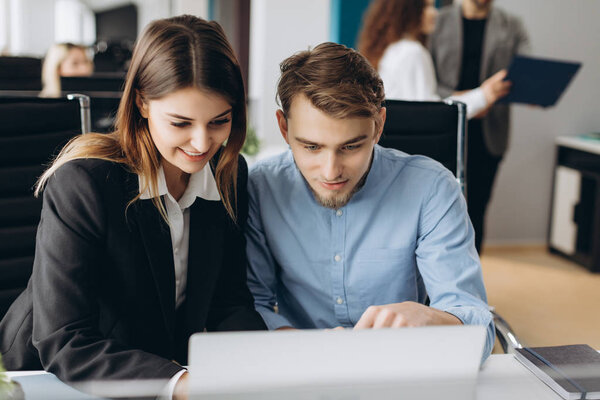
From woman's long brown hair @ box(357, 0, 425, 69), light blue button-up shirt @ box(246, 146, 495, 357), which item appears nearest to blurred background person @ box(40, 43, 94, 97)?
woman's long brown hair @ box(357, 0, 425, 69)

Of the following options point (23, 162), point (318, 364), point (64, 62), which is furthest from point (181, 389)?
point (64, 62)

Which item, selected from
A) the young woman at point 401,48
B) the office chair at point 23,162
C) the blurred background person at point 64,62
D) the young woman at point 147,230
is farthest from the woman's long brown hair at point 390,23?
the blurred background person at point 64,62

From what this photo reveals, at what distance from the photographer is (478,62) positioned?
3.50 metres

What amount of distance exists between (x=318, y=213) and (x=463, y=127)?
0.56 m

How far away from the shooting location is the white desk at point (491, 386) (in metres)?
0.93

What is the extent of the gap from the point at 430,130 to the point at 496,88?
148cm

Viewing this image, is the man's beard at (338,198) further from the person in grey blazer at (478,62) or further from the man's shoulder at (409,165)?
the person in grey blazer at (478,62)

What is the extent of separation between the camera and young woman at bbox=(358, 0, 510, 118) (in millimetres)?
2855

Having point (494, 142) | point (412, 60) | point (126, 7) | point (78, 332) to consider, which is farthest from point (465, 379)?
point (126, 7)

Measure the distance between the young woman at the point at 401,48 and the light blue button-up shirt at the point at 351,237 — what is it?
5.09ft

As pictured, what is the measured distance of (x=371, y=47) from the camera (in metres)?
2.96

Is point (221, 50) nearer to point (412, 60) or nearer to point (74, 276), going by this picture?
point (74, 276)

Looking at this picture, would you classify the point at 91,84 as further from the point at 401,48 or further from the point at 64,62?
the point at 401,48

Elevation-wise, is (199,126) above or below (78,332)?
above
